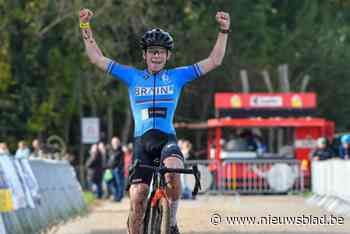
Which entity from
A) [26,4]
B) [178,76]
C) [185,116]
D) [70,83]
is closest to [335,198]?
[178,76]

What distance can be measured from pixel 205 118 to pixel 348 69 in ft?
24.1

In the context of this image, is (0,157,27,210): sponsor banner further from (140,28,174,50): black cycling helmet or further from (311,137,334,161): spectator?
(311,137,334,161): spectator

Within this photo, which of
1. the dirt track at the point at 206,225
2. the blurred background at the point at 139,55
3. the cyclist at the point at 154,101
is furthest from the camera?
the blurred background at the point at 139,55

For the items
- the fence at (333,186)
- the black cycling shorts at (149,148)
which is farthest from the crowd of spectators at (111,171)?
the black cycling shorts at (149,148)

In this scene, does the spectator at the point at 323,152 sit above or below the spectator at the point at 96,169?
above

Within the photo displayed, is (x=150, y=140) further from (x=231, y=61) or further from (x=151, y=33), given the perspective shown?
(x=231, y=61)

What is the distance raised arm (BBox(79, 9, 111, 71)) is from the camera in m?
11.7

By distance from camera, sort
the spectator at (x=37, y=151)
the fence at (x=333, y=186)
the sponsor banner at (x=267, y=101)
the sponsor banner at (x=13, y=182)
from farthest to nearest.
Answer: the sponsor banner at (x=267, y=101)
the spectator at (x=37, y=151)
the fence at (x=333, y=186)
the sponsor banner at (x=13, y=182)

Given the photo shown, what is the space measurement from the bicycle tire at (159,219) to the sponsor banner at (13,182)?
477cm

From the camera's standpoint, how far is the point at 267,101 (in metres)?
41.3

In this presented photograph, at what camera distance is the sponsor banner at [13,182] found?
50.6 feet

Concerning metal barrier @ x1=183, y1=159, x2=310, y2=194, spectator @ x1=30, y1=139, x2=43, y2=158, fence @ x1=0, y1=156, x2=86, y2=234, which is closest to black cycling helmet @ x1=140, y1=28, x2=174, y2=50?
fence @ x1=0, y1=156, x2=86, y2=234

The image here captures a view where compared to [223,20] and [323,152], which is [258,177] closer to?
[323,152]

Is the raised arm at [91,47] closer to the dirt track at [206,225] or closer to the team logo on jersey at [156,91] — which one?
the team logo on jersey at [156,91]
